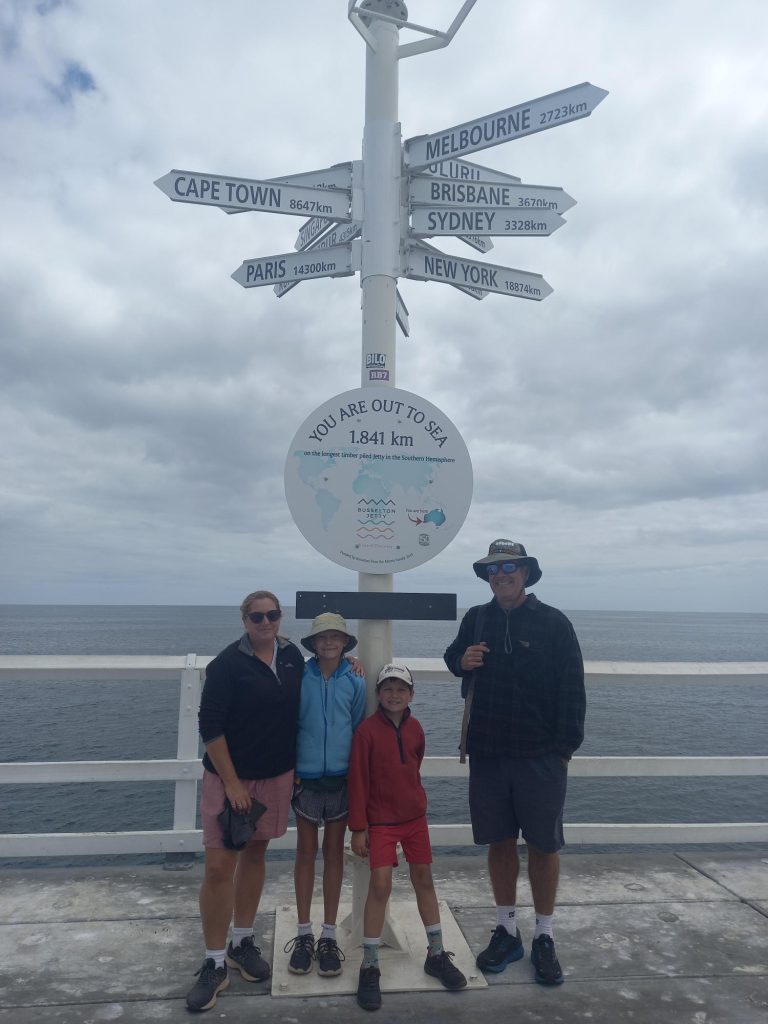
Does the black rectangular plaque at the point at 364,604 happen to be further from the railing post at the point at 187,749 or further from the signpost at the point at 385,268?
the railing post at the point at 187,749

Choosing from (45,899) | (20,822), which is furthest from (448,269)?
(20,822)

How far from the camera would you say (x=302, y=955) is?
10.2 ft

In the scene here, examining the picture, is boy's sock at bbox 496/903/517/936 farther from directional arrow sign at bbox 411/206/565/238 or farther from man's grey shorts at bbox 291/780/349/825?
directional arrow sign at bbox 411/206/565/238

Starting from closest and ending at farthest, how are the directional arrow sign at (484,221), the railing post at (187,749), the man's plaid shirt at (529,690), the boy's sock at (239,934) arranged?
the boy's sock at (239,934) < the man's plaid shirt at (529,690) < the directional arrow sign at (484,221) < the railing post at (187,749)

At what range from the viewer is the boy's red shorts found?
311 centimetres

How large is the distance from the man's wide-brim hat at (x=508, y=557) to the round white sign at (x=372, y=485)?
202 mm

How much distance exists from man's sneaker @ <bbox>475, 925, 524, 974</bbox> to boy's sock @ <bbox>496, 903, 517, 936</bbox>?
23 mm

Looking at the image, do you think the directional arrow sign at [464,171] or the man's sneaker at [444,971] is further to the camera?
the directional arrow sign at [464,171]

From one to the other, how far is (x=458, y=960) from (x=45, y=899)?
2.15 m

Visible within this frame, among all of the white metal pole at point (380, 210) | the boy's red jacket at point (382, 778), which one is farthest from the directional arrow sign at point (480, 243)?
the boy's red jacket at point (382, 778)

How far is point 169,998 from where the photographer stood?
289cm

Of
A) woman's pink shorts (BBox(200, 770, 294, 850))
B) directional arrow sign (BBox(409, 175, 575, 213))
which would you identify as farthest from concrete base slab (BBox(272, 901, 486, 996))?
directional arrow sign (BBox(409, 175, 575, 213))

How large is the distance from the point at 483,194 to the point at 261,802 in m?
3.11

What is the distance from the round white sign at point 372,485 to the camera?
11.3 ft
